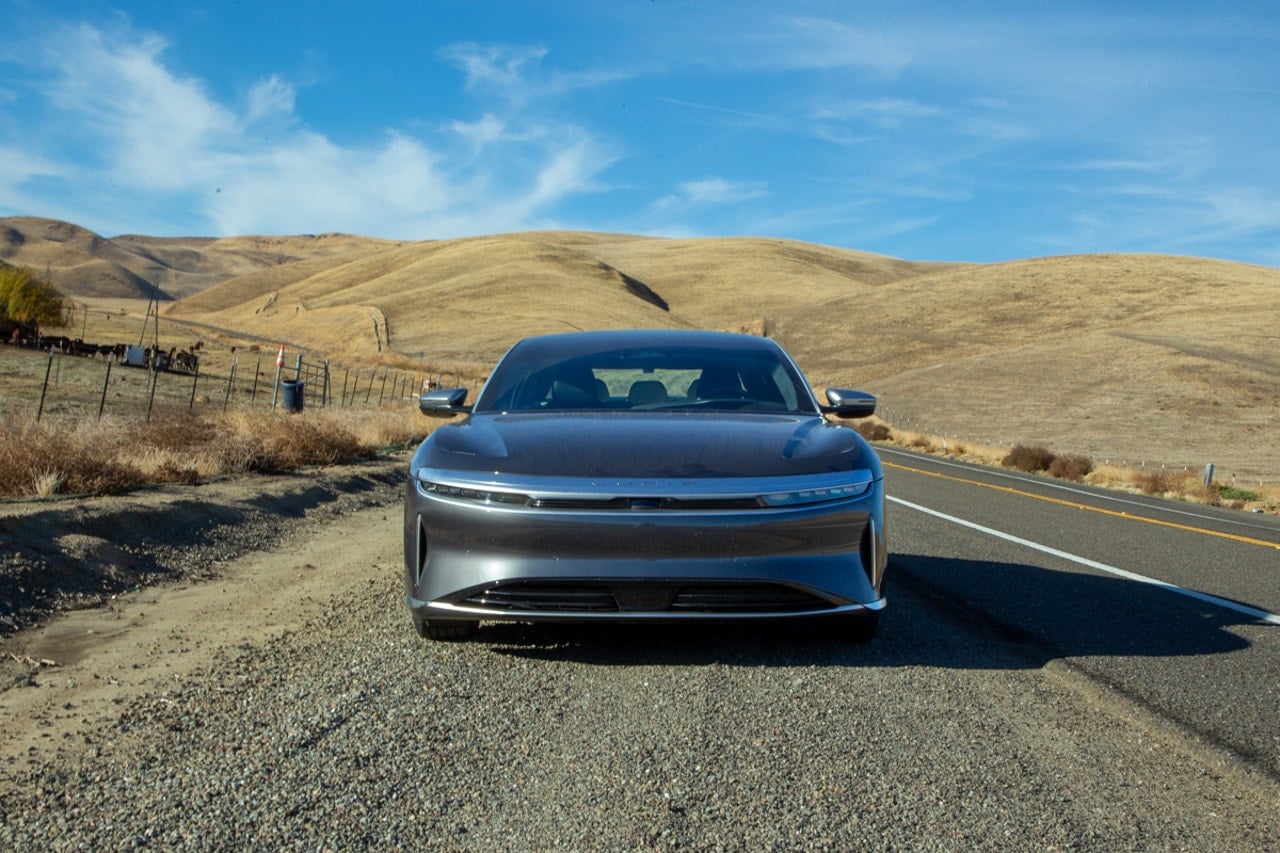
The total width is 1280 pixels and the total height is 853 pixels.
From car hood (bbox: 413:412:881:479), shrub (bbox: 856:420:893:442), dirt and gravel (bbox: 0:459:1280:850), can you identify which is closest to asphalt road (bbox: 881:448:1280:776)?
dirt and gravel (bbox: 0:459:1280:850)

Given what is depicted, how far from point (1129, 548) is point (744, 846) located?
25.7 ft

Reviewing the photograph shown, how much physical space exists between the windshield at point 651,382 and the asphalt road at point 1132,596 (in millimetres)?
1614

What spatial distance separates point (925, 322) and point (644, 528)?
8416 cm

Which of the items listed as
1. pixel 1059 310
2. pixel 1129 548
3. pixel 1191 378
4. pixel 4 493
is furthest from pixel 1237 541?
pixel 1059 310

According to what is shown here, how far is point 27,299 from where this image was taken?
59.5m

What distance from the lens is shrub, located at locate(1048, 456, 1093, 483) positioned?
29.7 metres

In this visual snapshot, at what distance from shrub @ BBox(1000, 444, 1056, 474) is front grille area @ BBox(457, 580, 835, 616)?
28.2 meters

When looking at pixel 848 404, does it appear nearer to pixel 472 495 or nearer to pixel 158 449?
pixel 472 495

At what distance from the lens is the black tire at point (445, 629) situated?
16.4 feet

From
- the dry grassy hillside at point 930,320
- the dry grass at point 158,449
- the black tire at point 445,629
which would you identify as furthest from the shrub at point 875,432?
the black tire at point 445,629

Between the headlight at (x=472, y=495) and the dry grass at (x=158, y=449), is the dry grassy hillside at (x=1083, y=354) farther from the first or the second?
the headlight at (x=472, y=495)

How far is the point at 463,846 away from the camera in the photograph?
3.01 metres

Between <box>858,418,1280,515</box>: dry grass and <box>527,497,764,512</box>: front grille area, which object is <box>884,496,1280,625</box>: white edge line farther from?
<box>858,418,1280,515</box>: dry grass

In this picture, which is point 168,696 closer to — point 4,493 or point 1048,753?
point 1048,753
